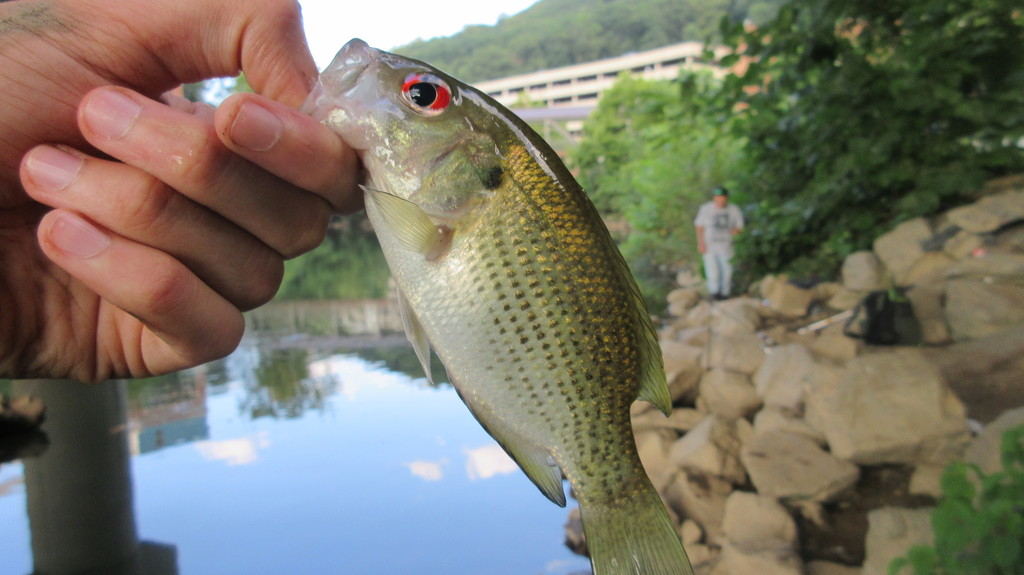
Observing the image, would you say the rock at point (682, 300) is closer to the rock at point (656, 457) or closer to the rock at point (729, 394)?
the rock at point (729, 394)

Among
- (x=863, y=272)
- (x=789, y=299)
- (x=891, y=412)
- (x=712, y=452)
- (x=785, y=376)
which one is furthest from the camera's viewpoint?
(x=789, y=299)

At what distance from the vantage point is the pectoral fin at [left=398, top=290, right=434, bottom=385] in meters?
1.23

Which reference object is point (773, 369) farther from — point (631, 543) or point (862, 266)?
point (631, 543)

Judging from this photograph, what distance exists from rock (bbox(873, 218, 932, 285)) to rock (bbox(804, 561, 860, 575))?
13.5 feet

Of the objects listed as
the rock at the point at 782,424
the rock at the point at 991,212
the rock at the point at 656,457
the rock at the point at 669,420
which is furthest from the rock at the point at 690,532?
the rock at the point at 991,212

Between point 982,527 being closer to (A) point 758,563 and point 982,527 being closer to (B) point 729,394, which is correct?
(A) point 758,563

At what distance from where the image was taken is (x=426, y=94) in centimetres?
119

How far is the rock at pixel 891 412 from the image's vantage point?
12.8 feet

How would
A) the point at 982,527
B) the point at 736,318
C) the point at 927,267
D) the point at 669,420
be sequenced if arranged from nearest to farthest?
1. the point at 982,527
2. the point at 669,420
3. the point at 927,267
4. the point at 736,318

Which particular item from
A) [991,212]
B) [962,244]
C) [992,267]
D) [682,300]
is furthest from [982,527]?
[682,300]

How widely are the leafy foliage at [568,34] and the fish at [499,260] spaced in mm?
11447

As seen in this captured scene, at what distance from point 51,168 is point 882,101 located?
670 cm

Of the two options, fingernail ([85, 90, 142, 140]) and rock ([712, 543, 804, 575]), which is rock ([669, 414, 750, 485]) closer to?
rock ([712, 543, 804, 575])

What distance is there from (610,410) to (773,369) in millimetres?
4456
